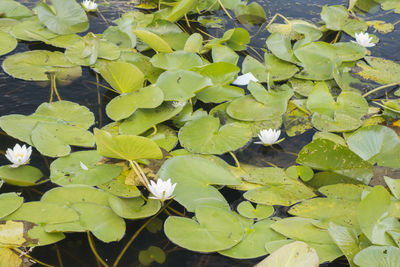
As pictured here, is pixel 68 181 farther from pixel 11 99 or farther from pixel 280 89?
pixel 280 89

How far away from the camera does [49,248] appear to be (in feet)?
4.85

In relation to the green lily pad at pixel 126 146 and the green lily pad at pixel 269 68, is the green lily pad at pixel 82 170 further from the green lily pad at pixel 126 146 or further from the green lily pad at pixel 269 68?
the green lily pad at pixel 269 68

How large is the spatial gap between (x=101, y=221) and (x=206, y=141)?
0.67m

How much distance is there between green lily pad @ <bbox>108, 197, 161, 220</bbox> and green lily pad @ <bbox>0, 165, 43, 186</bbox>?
0.43 metres

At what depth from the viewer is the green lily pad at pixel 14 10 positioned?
2967 millimetres

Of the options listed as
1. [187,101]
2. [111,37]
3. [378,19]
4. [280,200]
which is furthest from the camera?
[378,19]

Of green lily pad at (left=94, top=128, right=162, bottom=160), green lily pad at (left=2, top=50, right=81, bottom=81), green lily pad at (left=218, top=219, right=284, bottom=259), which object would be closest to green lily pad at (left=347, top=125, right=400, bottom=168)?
green lily pad at (left=218, top=219, right=284, bottom=259)

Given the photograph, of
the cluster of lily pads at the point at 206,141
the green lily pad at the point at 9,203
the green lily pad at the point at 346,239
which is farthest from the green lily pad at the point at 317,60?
the green lily pad at the point at 9,203

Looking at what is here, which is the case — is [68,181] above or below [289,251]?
below

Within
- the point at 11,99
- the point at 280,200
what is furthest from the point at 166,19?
the point at 280,200

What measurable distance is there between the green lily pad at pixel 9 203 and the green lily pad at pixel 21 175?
0.30 feet

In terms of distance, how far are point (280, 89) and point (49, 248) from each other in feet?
5.30

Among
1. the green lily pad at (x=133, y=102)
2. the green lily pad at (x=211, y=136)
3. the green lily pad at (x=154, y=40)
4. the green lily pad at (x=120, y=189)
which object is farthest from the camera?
the green lily pad at (x=154, y=40)

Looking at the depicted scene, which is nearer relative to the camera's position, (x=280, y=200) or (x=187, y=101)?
(x=280, y=200)
